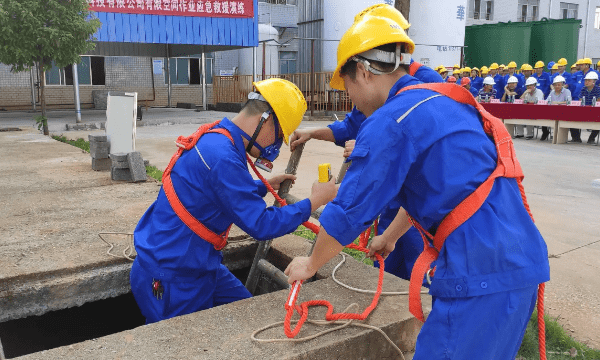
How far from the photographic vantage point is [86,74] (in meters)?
23.4

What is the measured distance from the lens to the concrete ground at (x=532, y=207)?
3.60 meters

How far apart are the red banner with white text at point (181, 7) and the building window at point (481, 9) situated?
18.4m

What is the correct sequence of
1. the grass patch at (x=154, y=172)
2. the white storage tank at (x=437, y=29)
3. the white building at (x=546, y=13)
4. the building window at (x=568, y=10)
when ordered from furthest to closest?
the building window at (x=568, y=10), the white building at (x=546, y=13), the white storage tank at (x=437, y=29), the grass patch at (x=154, y=172)

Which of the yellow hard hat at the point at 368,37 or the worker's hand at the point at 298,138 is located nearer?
the yellow hard hat at the point at 368,37

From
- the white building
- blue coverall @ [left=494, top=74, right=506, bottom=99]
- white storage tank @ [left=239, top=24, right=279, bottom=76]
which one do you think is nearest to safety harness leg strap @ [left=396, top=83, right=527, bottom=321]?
blue coverall @ [left=494, top=74, right=506, bottom=99]

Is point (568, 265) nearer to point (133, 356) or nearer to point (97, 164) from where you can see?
point (133, 356)

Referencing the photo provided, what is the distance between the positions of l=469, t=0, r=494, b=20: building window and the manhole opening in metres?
31.5

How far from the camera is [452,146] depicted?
1.63m

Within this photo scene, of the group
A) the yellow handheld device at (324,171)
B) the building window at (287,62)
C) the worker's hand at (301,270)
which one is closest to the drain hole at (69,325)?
→ the yellow handheld device at (324,171)

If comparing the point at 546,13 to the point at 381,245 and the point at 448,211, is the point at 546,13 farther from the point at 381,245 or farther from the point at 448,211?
the point at 448,211

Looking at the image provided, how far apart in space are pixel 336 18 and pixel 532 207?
19050 millimetres

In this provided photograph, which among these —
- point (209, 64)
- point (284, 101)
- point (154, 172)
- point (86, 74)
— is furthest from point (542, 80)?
point (86, 74)

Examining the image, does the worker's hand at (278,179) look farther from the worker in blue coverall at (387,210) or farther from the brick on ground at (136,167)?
the brick on ground at (136,167)

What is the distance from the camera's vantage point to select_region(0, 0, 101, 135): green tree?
11.4 m
